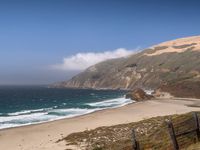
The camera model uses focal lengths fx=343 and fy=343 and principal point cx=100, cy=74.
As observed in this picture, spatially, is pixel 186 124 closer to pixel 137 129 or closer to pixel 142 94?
pixel 137 129

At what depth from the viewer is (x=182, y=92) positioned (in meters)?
111

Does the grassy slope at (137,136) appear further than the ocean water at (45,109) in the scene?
No

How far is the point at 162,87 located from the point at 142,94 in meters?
13.6

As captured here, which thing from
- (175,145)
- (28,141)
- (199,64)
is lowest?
(28,141)

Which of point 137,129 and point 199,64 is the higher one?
point 199,64

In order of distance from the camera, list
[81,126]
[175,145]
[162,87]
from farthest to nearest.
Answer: [162,87]
[81,126]
[175,145]

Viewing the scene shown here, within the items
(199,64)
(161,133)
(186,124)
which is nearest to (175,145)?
(186,124)

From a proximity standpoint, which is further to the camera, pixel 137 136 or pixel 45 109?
pixel 45 109

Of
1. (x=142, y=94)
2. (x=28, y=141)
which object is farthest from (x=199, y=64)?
(x=28, y=141)

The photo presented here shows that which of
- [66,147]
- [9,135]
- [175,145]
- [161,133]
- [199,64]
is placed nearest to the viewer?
[175,145]

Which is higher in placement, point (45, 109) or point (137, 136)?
point (137, 136)

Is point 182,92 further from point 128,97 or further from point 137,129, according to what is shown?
point 137,129

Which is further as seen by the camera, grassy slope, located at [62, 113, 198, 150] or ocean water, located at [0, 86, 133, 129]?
ocean water, located at [0, 86, 133, 129]

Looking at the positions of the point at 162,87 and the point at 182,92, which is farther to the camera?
the point at 162,87
